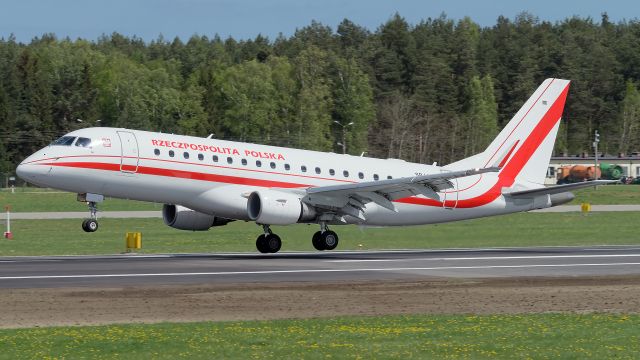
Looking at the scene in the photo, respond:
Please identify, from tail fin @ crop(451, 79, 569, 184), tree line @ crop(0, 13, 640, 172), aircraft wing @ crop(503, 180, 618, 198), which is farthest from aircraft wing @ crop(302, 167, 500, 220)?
tree line @ crop(0, 13, 640, 172)

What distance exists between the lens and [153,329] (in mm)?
19656

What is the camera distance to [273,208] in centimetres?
3822

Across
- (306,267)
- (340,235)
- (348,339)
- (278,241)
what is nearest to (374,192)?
(278,241)

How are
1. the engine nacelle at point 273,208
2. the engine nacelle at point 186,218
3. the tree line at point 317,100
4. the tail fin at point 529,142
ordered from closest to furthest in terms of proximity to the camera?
the engine nacelle at point 273,208
the engine nacelle at point 186,218
the tail fin at point 529,142
the tree line at point 317,100

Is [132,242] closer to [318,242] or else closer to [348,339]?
[318,242]

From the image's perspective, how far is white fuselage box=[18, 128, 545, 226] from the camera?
37.6 metres

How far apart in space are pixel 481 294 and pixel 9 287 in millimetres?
10616

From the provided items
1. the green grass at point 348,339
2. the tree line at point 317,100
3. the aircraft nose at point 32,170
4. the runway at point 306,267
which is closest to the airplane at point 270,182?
the aircraft nose at point 32,170

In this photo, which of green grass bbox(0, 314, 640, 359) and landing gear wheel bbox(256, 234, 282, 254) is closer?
green grass bbox(0, 314, 640, 359)

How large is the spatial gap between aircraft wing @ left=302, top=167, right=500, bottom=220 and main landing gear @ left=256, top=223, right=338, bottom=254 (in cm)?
111

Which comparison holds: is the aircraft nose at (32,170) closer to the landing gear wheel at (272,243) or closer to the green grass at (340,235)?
the green grass at (340,235)

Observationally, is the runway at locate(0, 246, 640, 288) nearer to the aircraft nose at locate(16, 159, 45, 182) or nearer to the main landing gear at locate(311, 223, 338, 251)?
the main landing gear at locate(311, 223, 338, 251)

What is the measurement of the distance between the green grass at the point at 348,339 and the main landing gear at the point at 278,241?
1989 centimetres

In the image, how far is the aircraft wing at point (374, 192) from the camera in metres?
39.2
